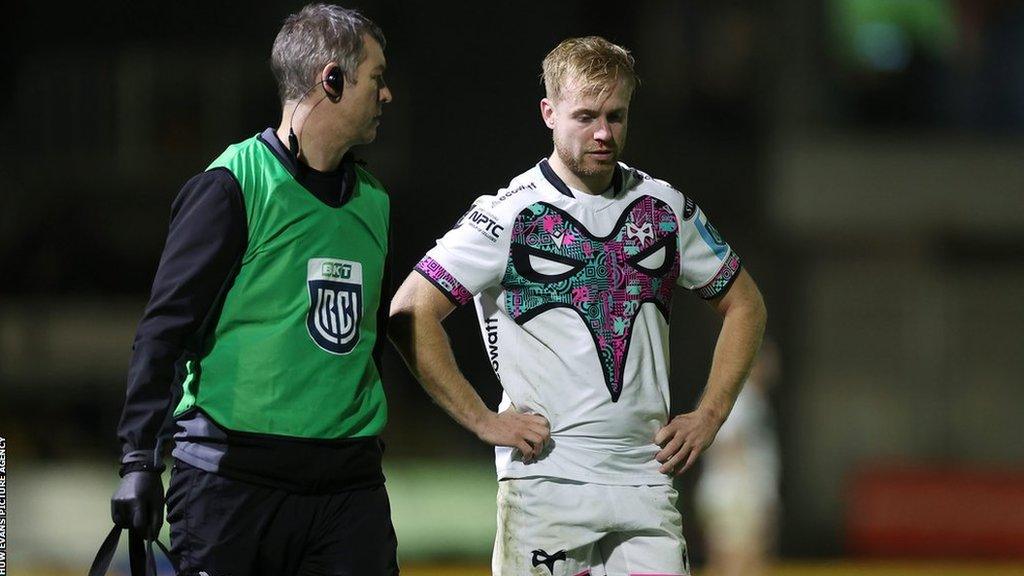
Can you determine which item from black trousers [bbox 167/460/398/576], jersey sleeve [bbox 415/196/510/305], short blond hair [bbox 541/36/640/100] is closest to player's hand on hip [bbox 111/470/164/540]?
black trousers [bbox 167/460/398/576]

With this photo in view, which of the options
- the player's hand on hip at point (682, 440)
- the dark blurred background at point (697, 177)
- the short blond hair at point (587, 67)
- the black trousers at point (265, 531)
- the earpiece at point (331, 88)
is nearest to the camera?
the black trousers at point (265, 531)

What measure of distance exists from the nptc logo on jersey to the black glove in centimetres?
50

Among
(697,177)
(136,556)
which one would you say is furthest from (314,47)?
(697,177)

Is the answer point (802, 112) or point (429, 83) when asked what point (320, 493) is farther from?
point (802, 112)

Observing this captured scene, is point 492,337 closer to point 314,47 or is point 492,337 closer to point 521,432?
point 521,432

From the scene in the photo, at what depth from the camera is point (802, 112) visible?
57.1ft

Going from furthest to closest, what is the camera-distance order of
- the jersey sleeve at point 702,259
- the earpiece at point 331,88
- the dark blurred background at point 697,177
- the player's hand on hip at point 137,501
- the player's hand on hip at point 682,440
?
1. the dark blurred background at point 697,177
2. the jersey sleeve at point 702,259
3. the player's hand on hip at point 682,440
4. the earpiece at point 331,88
5. the player's hand on hip at point 137,501

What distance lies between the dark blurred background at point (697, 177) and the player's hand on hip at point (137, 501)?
987cm

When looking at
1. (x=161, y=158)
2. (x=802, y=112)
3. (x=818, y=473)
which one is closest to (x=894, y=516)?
(x=818, y=473)

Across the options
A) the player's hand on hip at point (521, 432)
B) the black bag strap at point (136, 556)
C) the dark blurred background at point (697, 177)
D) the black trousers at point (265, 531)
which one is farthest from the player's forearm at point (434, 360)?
the dark blurred background at point (697, 177)

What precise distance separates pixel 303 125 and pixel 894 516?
11751 millimetres

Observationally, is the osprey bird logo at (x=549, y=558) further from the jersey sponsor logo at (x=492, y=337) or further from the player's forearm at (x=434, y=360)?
the jersey sponsor logo at (x=492, y=337)

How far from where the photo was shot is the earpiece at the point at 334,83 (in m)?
3.75

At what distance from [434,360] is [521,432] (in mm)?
302
